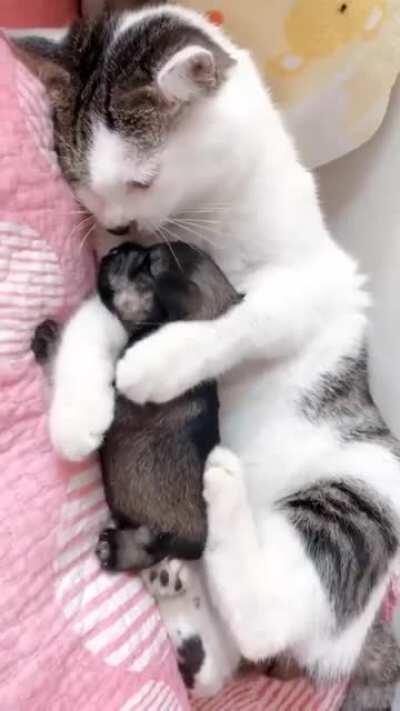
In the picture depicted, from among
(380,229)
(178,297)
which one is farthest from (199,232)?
(380,229)

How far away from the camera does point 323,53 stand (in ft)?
5.22

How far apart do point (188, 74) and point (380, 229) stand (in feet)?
2.80

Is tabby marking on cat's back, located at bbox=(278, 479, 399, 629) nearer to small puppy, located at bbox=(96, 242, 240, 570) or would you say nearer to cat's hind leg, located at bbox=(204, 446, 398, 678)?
cat's hind leg, located at bbox=(204, 446, 398, 678)

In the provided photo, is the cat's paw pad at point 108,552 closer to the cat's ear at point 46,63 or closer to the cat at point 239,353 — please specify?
the cat at point 239,353

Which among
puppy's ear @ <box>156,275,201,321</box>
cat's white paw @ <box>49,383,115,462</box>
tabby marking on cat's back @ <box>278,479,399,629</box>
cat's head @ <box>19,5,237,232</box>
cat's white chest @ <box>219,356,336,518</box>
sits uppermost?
cat's head @ <box>19,5,237,232</box>

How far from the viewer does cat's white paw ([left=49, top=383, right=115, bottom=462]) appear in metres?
1.08

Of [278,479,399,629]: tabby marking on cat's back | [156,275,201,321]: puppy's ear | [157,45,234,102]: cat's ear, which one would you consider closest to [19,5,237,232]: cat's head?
[157,45,234,102]: cat's ear

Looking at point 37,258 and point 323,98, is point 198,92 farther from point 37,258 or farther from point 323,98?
point 323,98

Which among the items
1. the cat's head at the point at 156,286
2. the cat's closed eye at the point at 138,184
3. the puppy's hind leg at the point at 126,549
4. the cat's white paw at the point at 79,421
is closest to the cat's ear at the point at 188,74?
the cat's closed eye at the point at 138,184

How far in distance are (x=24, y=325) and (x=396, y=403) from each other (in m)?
0.96

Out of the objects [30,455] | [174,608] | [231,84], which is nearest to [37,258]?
[30,455]

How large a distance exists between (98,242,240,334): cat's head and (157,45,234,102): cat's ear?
8.5 inches

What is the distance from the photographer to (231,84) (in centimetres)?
124

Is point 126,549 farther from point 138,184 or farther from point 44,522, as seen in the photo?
point 138,184
